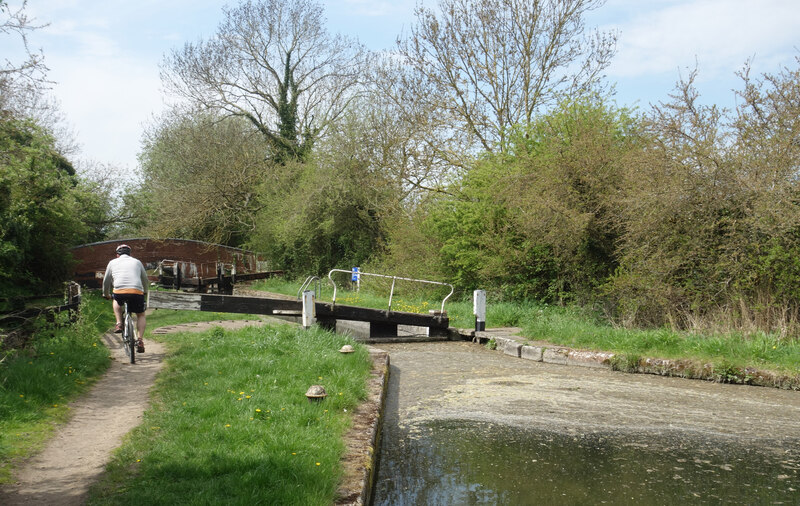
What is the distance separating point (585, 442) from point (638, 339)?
504 centimetres

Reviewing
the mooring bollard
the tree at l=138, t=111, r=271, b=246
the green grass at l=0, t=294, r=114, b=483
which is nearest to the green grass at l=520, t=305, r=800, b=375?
the mooring bollard

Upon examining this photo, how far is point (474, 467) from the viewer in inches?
211

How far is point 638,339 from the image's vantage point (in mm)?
10586

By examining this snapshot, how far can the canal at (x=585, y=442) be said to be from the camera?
4.86 m

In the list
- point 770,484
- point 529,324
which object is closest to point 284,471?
point 770,484

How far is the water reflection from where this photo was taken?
4.75m

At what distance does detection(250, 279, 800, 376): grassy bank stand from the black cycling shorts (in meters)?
7.10

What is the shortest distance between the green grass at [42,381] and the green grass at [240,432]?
0.77 m

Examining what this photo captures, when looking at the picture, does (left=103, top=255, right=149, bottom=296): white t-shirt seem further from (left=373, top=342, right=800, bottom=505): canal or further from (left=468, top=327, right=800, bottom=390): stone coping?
(left=468, top=327, right=800, bottom=390): stone coping

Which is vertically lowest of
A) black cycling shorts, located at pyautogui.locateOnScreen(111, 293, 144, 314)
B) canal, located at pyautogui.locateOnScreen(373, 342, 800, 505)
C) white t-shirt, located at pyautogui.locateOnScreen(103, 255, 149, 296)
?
canal, located at pyautogui.locateOnScreen(373, 342, 800, 505)

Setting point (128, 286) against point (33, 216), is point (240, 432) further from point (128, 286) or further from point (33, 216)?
point (33, 216)

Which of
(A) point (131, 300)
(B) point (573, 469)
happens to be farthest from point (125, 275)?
(B) point (573, 469)

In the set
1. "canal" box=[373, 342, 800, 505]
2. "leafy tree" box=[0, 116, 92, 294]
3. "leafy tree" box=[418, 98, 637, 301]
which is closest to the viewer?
"canal" box=[373, 342, 800, 505]

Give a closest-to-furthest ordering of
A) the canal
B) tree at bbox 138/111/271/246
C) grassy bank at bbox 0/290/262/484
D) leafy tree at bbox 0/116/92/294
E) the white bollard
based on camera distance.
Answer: the canal → grassy bank at bbox 0/290/262/484 → the white bollard → leafy tree at bbox 0/116/92/294 → tree at bbox 138/111/271/246
